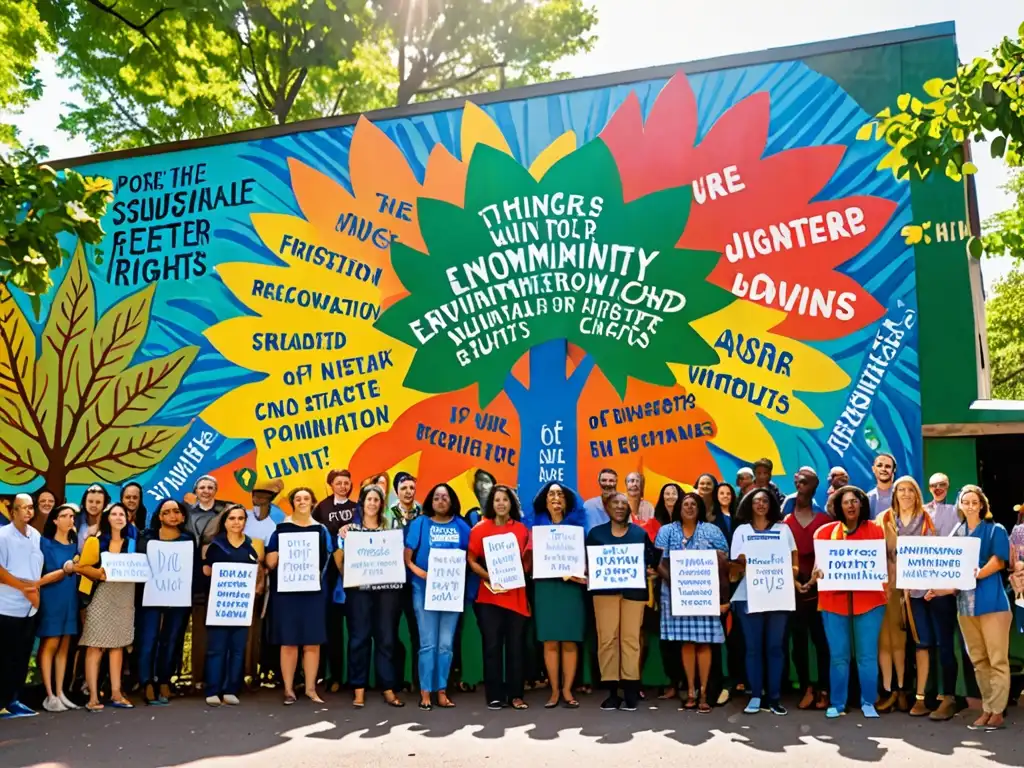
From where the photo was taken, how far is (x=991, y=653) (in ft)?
22.6

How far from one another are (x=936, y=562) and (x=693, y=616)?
1764 millimetres

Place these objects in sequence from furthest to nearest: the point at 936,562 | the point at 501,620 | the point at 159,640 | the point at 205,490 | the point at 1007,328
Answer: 1. the point at 1007,328
2. the point at 205,490
3. the point at 159,640
4. the point at 501,620
5. the point at 936,562

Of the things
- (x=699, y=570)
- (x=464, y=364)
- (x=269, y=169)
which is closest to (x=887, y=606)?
(x=699, y=570)

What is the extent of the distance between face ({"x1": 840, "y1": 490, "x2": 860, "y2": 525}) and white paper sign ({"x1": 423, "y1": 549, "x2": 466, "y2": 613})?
2917 millimetres

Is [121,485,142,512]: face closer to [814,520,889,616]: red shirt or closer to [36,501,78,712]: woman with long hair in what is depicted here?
[36,501,78,712]: woman with long hair

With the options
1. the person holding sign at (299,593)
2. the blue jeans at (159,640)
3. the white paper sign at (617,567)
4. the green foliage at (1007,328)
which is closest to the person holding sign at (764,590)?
the white paper sign at (617,567)

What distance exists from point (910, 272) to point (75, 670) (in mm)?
7717

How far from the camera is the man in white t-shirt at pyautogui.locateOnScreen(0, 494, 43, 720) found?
7391mm

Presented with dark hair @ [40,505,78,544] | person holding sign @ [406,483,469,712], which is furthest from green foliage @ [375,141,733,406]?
dark hair @ [40,505,78,544]

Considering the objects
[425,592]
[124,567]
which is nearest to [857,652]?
[425,592]

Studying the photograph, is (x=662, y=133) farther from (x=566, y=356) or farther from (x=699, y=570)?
(x=699, y=570)

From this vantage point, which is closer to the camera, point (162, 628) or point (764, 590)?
point (764, 590)

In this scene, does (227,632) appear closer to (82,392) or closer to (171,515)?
(171,515)

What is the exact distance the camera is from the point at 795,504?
7855 mm
